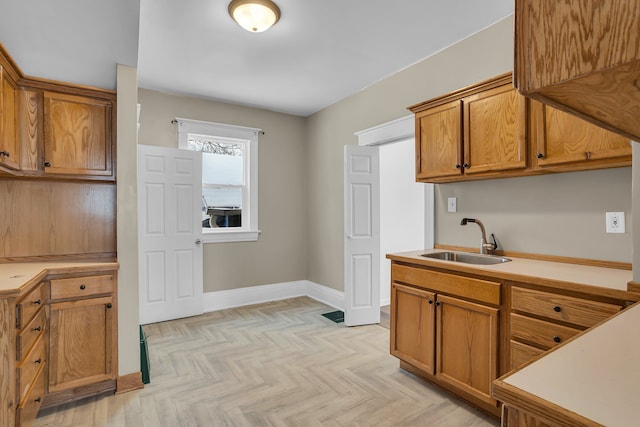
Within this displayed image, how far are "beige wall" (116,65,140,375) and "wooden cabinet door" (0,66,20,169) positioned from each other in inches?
22.7

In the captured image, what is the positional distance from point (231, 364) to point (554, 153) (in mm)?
2758

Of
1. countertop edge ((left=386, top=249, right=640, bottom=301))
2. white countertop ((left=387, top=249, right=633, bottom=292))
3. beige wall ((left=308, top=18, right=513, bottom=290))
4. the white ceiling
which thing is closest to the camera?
countertop edge ((left=386, top=249, right=640, bottom=301))

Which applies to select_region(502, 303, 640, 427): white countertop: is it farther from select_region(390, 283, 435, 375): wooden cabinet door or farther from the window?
the window

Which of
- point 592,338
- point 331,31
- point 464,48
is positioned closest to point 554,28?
point 592,338

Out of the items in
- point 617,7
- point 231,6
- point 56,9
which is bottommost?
point 617,7

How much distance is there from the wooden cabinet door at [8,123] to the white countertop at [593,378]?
8.93 ft

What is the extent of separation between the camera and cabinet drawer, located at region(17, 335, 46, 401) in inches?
68.2

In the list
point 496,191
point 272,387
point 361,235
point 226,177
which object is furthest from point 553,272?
point 226,177

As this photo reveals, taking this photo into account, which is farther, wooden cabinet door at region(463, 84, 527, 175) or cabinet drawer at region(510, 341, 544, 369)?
wooden cabinet door at region(463, 84, 527, 175)

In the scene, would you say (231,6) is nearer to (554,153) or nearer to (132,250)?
(132,250)

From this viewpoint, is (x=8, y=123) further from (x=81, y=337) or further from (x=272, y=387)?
(x=272, y=387)

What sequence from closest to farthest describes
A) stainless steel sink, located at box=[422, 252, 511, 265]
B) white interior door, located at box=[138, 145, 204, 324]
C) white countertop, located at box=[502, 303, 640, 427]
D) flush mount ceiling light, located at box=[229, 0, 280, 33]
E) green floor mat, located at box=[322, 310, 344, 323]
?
white countertop, located at box=[502, 303, 640, 427] < flush mount ceiling light, located at box=[229, 0, 280, 33] < stainless steel sink, located at box=[422, 252, 511, 265] < white interior door, located at box=[138, 145, 204, 324] < green floor mat, located at box=[322, 310, 344, 323]

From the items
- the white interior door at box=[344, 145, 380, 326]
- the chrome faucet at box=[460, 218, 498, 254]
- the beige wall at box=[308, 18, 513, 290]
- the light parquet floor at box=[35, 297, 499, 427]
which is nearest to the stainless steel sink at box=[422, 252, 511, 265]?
the chrome faucet at box=[460, 218, 498, 254]

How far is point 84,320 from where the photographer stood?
2.27m
